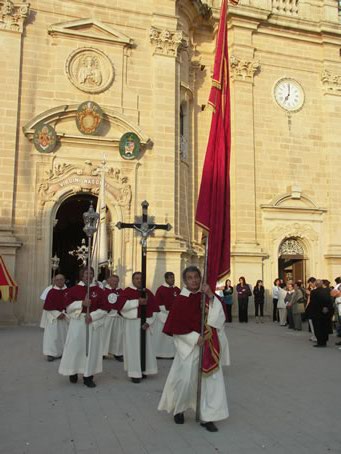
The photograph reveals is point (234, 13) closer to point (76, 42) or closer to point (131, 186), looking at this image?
point (76, 42)

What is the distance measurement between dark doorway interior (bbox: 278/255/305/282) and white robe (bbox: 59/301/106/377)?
532 inches

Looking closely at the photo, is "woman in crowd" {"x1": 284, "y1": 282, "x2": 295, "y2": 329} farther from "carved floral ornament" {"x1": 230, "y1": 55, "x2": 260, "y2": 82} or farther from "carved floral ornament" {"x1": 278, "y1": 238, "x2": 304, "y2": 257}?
"carved floral ornament" {"x1": 230, "y1": 55, "x2": 260, "y2": 82}

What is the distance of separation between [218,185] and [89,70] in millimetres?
12011

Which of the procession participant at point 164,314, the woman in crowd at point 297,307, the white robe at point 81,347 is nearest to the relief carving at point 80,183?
the woman in crowd at point 297,307

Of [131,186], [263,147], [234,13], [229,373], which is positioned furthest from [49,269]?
[234,13]

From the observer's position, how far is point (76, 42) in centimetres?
1706

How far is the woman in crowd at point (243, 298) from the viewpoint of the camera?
58.5 feet

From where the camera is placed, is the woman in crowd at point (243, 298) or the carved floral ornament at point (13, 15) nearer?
the carved floral ornament at point (13, 15)

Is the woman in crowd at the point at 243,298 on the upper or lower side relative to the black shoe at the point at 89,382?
upper

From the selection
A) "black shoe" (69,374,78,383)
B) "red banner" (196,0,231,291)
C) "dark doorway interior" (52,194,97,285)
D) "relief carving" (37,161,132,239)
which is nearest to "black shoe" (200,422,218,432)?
"red banner" (196,0,231,291)

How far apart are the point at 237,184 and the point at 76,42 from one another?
7.97 metres

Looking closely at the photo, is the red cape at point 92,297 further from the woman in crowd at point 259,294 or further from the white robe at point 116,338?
the woman in crowd at point 259,294

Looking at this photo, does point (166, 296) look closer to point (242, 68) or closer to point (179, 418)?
point (179, 418)

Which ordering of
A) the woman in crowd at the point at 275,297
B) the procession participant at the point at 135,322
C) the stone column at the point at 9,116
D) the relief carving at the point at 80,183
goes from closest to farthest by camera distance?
the procession participant at the point at 135,322
the stone column at the point at 9,116
the relief carving at the point at 80,183
the woman in crowd at the point at 275,297
